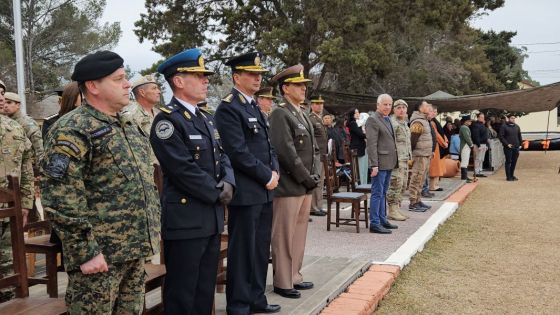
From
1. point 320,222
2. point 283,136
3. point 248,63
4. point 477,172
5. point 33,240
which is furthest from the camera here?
point 477,172

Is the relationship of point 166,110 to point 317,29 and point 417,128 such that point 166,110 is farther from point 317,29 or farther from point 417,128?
point 317,29

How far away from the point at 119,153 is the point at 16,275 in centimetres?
95

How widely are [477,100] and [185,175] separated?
48.8ft

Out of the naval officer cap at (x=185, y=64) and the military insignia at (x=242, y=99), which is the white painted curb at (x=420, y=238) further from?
the naval officer cap at (x=185, y=64)

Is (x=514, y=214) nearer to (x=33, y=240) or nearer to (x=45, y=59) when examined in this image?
(x=33, y=240)

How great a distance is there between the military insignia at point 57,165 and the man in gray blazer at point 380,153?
209 inches

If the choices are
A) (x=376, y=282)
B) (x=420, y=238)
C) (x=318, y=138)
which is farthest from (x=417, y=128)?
(x=376, y=282)

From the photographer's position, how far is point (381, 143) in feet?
23.9

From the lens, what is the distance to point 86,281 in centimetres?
236

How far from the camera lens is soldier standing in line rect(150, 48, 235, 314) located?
2969 millimetres

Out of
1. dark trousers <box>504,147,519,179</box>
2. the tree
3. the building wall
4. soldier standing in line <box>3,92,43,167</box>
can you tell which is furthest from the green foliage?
the building wall

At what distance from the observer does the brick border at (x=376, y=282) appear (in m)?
4.26

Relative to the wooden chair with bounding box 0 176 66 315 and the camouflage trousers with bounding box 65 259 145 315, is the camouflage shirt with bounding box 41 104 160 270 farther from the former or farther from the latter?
the wooden chair with bounding box 0 176 66 315

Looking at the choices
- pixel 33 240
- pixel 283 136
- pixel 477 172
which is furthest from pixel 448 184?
pixel 33 240
